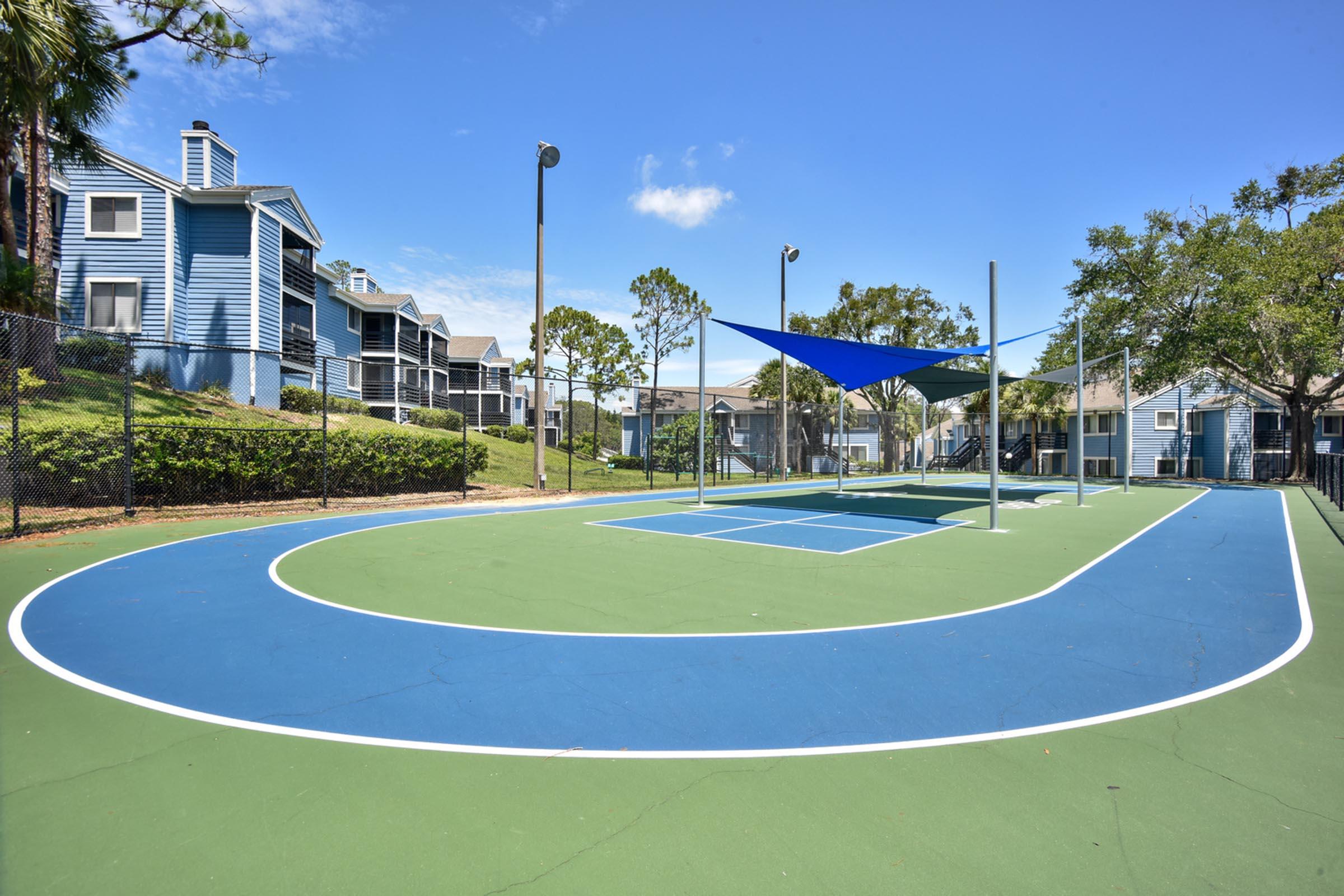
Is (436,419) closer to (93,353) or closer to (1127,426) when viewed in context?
(93,353)

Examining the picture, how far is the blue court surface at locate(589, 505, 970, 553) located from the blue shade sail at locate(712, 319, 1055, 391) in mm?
3376

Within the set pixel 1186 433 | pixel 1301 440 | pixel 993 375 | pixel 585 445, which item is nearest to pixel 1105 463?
pixel 1186 433

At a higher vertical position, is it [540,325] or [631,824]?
[540,325]

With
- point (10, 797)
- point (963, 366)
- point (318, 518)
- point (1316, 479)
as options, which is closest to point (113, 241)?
point (318, 518)

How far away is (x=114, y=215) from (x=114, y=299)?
2642mm

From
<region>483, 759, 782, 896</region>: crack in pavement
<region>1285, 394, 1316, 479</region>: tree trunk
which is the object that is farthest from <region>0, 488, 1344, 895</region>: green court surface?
<region>1285, 394, 1316, 479</region>: tree trunk

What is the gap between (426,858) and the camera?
8.12ft

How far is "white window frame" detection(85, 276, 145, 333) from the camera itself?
21000mm

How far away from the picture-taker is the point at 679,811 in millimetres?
2781

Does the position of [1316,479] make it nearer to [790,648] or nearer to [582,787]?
[790,648]

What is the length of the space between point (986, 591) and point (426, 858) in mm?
6045

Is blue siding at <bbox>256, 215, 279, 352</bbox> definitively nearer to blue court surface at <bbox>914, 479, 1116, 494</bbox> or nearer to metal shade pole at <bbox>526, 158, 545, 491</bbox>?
metal shade pole at <bbox>526, 158, 545, 491</bbox>

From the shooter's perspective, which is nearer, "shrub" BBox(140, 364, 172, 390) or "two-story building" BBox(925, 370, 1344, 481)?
"shrub" BBox(140, 364, 172, 390)

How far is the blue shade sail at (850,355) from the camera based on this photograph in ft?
45.6
